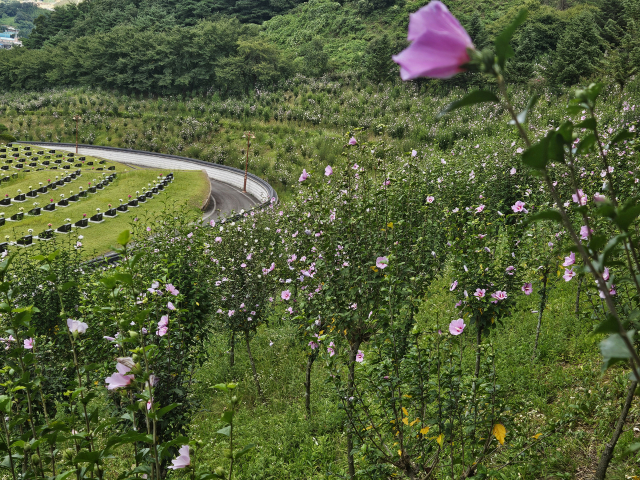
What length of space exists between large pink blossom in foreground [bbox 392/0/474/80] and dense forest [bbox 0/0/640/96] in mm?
→ 24747

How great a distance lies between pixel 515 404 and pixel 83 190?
2193 centimetres

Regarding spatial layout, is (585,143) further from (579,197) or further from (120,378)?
(120,378)

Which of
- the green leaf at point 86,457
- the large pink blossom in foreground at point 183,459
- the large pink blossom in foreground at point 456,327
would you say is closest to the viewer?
the green leaf at point 86,457

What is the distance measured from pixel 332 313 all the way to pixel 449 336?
4.50 ft

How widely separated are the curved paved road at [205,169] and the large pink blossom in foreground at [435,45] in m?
18.6

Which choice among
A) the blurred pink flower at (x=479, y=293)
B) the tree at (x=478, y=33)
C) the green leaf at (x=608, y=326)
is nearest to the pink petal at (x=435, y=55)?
the green leaf at (x=608, y=326)

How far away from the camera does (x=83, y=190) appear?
65.6ft

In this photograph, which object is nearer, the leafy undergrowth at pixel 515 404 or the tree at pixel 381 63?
the leafy undergrowth at pixel 515 404

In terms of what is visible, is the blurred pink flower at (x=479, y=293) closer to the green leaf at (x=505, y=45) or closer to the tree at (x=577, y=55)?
the green leaf at (x=505, y=45)

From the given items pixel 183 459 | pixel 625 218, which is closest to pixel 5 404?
pixel 183 459

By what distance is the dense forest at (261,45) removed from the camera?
85.1ft

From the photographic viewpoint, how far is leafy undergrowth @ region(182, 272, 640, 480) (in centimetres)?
311

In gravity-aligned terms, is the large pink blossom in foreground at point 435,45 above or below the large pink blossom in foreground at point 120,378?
above

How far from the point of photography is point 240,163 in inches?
1067
